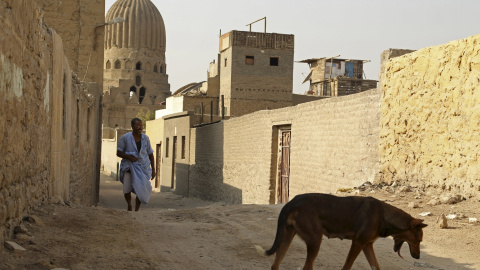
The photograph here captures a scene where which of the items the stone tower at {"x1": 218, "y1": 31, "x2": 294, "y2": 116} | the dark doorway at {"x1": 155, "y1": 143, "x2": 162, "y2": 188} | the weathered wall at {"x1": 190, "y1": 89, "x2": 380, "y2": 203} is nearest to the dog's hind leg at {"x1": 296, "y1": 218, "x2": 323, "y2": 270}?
the weathered wall at {"x1": 190, "y1": 89, "x2": 380, "y2": 203}

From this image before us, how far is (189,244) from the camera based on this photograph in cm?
648

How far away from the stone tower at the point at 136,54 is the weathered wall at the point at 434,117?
54.4 m

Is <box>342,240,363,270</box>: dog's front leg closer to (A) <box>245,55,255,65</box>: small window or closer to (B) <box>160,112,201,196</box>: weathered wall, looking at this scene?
(B) <box>160,112,201,196</box>: weathered wall

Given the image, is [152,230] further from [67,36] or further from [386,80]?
[67,36]

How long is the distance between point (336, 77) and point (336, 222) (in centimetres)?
4241

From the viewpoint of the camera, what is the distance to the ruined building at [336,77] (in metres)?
46.2

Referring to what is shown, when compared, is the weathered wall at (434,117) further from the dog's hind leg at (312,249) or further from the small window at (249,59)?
the small window at (249,59)

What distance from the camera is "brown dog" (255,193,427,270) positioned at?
4.65 meters

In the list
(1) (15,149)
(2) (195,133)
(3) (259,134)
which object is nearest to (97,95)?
(3) (259,134)

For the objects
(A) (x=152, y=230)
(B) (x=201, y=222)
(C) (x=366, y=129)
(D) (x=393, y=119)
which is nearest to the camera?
(A) (x=152, y=230)

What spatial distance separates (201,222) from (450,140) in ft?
12.8

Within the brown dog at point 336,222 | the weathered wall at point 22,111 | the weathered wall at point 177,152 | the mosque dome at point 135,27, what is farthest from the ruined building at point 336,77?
the brown dog at point 336,222

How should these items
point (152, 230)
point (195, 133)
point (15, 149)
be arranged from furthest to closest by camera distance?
point (195, 133) → point (152, 230) → point (15, 149)

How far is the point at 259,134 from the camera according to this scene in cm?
1783
